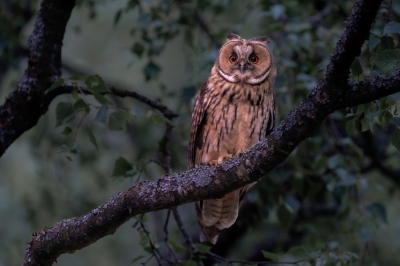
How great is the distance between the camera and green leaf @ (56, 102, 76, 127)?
2170 mm

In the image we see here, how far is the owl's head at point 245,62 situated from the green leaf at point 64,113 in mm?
1069

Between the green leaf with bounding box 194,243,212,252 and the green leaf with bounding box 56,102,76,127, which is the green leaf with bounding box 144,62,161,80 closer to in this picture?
the green leaf with bounding box 56,102,76,127

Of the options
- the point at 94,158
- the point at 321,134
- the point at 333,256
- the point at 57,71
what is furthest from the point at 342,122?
the point at 57,71

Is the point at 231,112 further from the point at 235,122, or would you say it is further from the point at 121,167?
the point at 121,167

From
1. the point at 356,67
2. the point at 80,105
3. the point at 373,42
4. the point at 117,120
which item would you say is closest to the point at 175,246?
the point at 117,120

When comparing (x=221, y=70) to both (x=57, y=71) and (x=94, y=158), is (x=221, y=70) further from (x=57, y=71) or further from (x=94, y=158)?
(x=94, y=158)

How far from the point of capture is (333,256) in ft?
7.22

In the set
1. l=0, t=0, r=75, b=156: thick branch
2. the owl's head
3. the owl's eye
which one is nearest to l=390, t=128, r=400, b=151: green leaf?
the owl's head

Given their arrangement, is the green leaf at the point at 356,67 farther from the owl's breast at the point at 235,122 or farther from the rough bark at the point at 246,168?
the owl's breast at the point at 235,122

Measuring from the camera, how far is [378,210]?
117 inches

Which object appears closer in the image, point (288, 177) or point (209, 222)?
point (209, 222)

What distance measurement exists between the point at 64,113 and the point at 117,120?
29 cm

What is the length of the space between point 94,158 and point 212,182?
116 inches

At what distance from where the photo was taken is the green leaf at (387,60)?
1.66 meters
